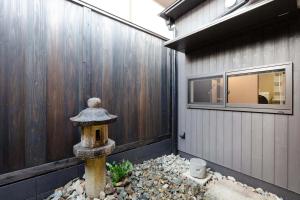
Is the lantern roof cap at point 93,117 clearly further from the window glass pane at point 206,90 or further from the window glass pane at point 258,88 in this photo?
the window glass pane at point 258,88

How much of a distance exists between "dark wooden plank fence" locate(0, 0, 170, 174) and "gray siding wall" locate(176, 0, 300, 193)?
1213mm

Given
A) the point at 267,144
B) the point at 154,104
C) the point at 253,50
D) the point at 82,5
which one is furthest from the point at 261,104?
the point at 82,5

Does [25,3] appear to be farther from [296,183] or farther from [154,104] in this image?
[296,183]

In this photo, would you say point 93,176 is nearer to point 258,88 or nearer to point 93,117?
point 93,117

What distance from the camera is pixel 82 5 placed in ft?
8.34

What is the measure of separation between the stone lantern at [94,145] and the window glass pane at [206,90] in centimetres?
215

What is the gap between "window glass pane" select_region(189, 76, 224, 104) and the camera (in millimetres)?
3238

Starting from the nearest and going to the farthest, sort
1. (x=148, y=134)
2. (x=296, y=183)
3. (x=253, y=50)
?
(x=296, y=183) < (x=253, y=50) < (x=148, y=134)

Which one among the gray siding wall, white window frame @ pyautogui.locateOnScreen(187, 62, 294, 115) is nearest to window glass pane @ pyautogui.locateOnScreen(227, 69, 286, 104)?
white window frame @ pyautogui.locateOnScreen(187, 62, 294, 115)

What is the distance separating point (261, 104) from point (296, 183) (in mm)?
1177

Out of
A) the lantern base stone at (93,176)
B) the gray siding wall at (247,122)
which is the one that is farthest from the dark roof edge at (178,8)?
the lantern base stone at (93,176)

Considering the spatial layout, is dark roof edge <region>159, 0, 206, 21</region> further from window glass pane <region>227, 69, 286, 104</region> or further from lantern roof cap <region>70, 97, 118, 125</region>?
lantern roof cap <region>70, 97, 118, 125</region>

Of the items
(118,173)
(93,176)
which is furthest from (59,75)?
(118,173)

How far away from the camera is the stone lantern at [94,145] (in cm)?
204
